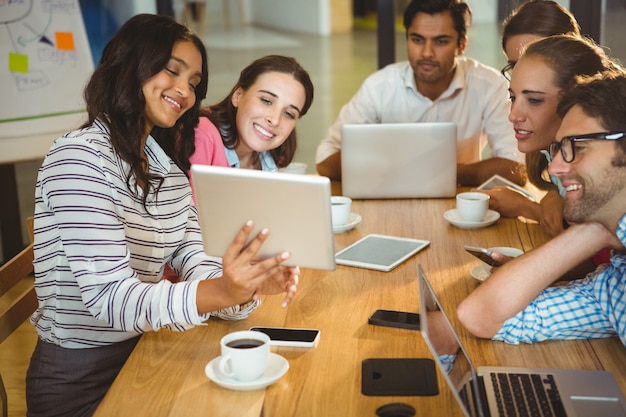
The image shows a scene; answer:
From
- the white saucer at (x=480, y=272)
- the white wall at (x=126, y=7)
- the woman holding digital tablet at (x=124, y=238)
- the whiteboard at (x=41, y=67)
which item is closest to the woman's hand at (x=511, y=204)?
the white saucer at (x=480, y=272)

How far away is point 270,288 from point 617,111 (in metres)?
0.74

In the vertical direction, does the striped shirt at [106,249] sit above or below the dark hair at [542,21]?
below

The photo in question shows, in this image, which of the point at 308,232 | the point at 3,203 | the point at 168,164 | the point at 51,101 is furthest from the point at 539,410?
the point at 3,203

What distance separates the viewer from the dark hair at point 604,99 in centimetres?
149

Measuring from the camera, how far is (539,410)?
1.26 meters

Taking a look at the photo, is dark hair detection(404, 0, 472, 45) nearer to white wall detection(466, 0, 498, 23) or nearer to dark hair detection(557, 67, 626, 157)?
white wall detection(466, 0, 498, 23)

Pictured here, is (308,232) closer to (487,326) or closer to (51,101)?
(487,326)

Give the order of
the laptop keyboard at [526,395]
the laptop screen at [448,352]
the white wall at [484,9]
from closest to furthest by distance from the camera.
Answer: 1. the laptop screen at [448,352]
2. the laptop keyboard at [526,395]
3. the white wall at [484,9]

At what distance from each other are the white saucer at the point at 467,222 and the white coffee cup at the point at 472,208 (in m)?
0.02

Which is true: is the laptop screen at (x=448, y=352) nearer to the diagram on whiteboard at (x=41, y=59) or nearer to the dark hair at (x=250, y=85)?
the dark hair at (x=250, y=85)

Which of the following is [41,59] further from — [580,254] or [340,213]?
[580,254]

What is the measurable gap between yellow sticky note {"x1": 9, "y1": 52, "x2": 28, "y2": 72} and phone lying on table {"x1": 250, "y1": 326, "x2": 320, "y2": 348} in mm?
2345

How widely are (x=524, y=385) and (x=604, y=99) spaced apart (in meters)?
0.56

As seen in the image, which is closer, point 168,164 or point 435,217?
point 168,164
